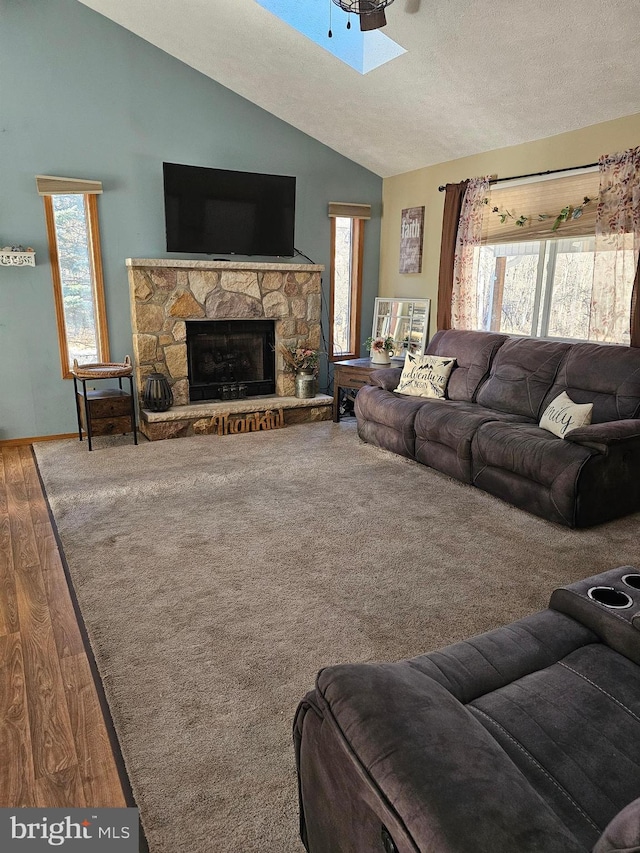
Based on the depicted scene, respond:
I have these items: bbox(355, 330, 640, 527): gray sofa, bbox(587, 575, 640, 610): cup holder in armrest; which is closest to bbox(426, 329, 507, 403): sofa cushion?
bbox(355, 330, 640, 527): gray sofa

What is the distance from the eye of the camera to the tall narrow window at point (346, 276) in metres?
6.04

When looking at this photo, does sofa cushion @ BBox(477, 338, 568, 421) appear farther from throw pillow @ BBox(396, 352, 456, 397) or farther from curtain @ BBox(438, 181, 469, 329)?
curtain @ BBox(438, 181, 469, 329)

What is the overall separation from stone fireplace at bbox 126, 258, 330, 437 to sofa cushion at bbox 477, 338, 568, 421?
1.87 meters

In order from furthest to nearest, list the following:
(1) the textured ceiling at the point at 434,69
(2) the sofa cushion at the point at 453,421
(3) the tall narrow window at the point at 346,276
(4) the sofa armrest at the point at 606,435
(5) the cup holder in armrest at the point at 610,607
Answer: 1. (3) the tall narrow window at the point at 346,276
2. (2) the sofa cushion at the point at 453,421
3. (1) the textured ceiling at the point at 434,69
4. (4) the sofa armrest at the point at 606,435
5. (5) the cup holder in armrest at the point at 610,607

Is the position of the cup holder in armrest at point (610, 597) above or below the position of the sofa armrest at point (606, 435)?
below

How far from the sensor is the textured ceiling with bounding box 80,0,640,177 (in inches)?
131

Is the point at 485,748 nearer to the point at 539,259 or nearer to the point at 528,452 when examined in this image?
the point at 528,452

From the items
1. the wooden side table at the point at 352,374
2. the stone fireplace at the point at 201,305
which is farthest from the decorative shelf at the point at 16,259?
the wooden side table at the point at 352,374

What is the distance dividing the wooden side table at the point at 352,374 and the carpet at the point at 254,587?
1.21 m

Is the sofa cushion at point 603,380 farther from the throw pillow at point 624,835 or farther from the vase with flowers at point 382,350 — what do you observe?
the throw pillow at point 624,835

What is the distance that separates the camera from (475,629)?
2307mm

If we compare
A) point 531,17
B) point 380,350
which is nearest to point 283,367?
point 380,350

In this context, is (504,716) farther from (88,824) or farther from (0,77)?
(0,77)

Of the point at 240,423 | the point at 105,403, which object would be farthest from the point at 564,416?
the point at 105,403
